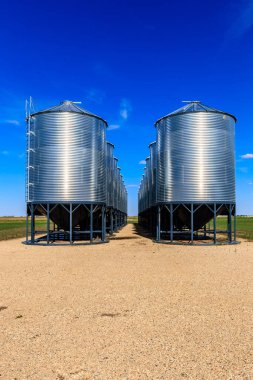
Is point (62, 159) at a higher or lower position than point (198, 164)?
higher

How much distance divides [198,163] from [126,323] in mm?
20483

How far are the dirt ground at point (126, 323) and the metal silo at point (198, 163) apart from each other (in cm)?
1145

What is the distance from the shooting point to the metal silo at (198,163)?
88.2ft

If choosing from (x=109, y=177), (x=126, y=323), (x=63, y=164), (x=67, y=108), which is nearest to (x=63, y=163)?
(x=63, y=164)

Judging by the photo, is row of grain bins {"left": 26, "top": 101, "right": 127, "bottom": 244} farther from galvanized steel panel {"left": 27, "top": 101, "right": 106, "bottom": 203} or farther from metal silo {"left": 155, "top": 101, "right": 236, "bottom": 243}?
metal silo {"left": 155, "top": 101, "right": 236, "bottom": 243}

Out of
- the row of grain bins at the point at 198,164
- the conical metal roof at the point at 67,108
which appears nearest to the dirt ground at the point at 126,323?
the row of grain bins at the point at 198,164

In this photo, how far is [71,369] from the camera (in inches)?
233

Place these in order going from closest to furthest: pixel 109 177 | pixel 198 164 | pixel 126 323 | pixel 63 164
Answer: pixel 126 323, pixel 63 164, pixel 198 164, pixel 109 177

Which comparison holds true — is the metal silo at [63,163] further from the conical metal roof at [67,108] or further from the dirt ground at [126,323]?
the dirt ground at [126,323]

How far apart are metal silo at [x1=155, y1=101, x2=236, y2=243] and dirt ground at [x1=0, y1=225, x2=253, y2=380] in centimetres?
1145

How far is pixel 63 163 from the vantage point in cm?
2664

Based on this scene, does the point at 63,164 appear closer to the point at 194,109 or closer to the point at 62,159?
the point at 62,159

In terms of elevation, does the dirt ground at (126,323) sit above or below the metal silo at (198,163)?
below

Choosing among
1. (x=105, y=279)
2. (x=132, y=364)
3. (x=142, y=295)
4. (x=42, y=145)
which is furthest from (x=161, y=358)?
(x=42, y=145)
